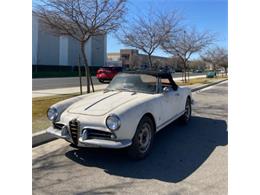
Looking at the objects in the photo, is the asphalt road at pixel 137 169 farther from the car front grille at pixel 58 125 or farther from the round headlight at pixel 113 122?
the round headlight at pixel 113 122

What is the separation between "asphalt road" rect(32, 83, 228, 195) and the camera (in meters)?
3.43

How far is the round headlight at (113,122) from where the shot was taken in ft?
12.9

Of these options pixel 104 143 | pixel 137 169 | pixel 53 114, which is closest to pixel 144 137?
pixel 137 169

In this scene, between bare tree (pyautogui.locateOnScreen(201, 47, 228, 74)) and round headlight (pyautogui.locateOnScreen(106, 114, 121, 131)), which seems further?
bare tree (pyautogui.locateOnScreen(201, 47, 228, 74))

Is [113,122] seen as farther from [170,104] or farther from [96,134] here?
[170,104]

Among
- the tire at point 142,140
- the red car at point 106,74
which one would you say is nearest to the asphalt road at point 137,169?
the tire at point 142,140

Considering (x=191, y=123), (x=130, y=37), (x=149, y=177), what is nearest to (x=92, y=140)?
(x=149, y=177)

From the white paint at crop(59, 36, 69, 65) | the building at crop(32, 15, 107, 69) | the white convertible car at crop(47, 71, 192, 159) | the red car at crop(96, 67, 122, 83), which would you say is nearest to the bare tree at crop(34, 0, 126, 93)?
the white convertible car at crop(47, 71, 192, 159)

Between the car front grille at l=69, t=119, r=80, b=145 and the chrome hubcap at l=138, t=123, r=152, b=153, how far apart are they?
964 millimetres

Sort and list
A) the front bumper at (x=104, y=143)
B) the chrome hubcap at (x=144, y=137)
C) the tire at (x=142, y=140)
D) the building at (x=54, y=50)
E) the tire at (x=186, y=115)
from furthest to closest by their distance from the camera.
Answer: the building at (x=54, y=50) → the tire at (x=186, y=115) → the chrome hubcap at (x=144, y=137) → the tire at (x=142, y=140) → the front bumper at (x=104, y=143)

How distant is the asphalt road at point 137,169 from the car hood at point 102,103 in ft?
2.51

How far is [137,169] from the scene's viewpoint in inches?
159

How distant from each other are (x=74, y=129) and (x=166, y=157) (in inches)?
61.8

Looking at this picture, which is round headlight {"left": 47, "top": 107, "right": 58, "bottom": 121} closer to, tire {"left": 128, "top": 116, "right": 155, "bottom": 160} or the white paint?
tire {"left": 128, "top": 116, "right": 155, "bottom": 160}
